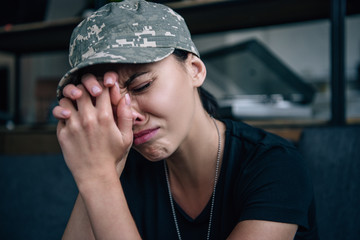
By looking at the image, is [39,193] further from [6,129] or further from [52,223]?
[6,129]

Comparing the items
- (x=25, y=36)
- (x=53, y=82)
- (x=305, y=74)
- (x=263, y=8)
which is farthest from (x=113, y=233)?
(x=305, y=74)

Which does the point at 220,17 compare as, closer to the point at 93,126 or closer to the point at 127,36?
the point at 127,36

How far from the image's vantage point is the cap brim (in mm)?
649

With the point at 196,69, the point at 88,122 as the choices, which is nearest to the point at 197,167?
the point at 196,69

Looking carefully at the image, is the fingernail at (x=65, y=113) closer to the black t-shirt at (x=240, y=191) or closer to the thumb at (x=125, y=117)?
the thumb at (x=125, y=117)

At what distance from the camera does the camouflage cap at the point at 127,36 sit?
0.69m

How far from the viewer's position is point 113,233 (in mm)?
652

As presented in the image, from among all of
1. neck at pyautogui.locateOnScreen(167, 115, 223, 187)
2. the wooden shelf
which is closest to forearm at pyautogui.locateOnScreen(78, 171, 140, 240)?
neck at pyautogui.locateOnScreen(167, 115, 223, 187)

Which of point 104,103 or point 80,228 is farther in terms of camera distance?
point 80,228

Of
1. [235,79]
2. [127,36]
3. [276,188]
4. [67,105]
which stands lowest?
[235,79]

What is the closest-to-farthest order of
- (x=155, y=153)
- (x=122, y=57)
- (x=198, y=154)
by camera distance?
1. (x=122, y=57)
2. (x=155, y=153)
3. (x=198, y=154)

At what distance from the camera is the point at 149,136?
0.75 m

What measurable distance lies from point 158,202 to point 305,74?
11.9 ft

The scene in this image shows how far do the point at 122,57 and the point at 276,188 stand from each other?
1.53 feet
